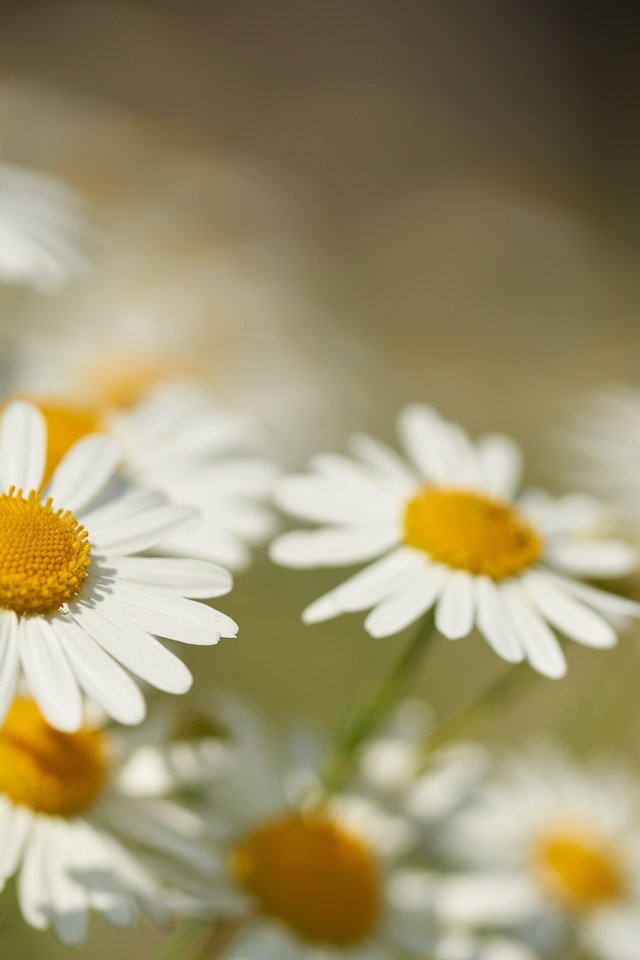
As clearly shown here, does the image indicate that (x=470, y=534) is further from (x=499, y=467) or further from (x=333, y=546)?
(x=499, y=467)

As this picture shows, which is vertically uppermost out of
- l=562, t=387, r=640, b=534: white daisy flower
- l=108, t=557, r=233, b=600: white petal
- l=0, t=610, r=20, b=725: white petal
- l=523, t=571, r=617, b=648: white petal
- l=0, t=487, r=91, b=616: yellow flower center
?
l=562, t=387, r=640, b=534: white daisy flower

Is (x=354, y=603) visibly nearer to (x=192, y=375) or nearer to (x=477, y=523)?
(x=477, y=523)

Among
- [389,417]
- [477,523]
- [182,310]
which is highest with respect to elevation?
[389,417]

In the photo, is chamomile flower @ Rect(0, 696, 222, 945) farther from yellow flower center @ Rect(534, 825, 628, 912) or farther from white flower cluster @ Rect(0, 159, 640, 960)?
yellow flower center @ Rect(534, 825, 628, 912)

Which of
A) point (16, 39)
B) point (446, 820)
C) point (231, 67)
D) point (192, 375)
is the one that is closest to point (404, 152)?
point (231, 67)

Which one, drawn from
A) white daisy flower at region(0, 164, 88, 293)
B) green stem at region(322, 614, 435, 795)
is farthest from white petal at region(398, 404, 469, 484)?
white daisy flower at region(0, 164, 88, 293)

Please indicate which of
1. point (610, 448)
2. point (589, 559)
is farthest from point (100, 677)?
point (610, 448)

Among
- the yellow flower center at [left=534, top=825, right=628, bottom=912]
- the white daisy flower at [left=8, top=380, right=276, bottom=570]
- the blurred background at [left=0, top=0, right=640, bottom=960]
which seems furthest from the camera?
the blurred background at [left=0, top=0, right=640, bottom=960]

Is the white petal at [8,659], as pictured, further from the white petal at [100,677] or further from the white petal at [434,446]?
the white petal at [434,446]
